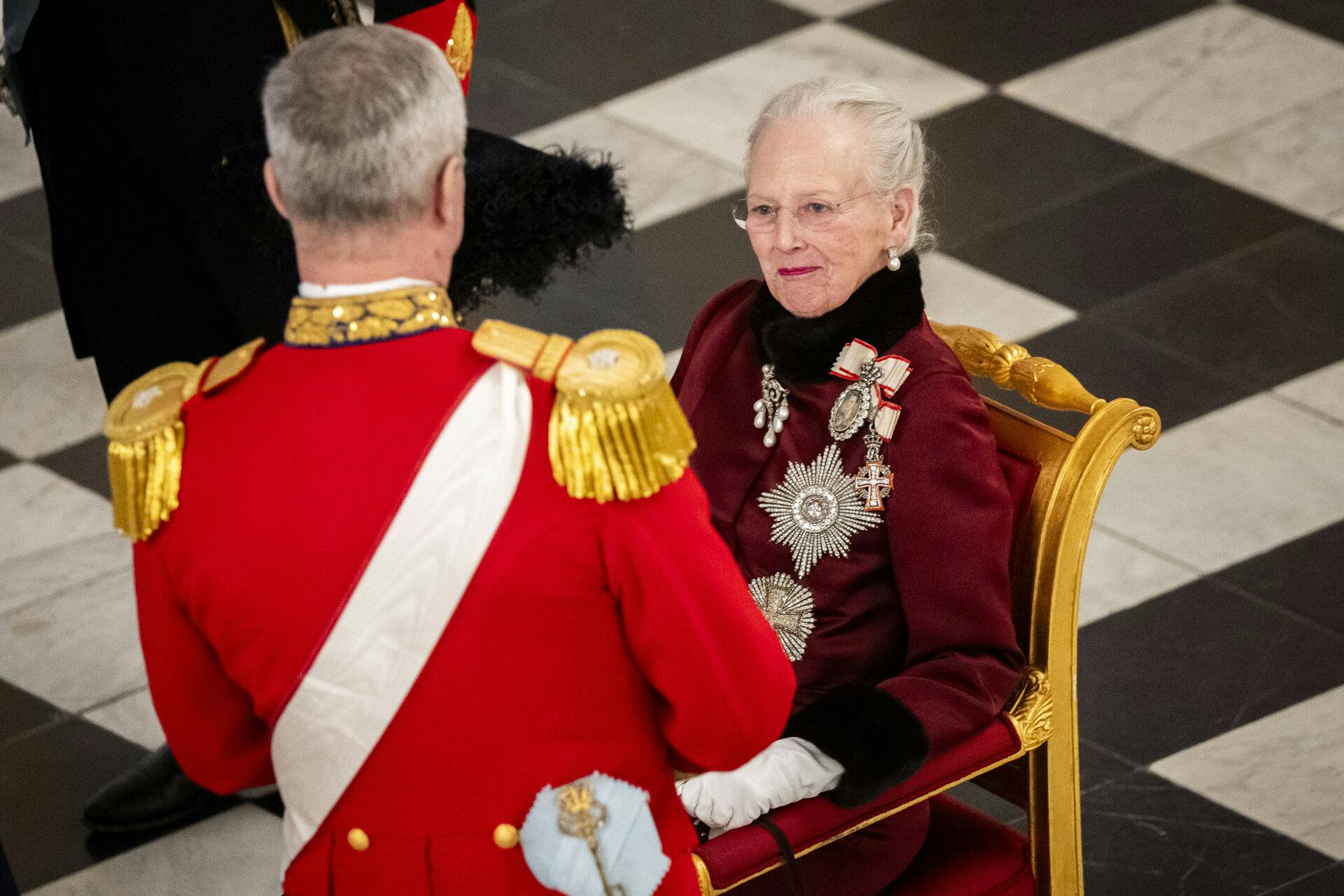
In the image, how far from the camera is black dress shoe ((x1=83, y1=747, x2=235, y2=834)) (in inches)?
113

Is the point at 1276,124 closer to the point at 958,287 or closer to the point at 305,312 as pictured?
the point at 958,287

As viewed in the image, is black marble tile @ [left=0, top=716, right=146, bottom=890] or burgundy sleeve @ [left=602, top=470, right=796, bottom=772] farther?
black marble tile @ [left=0, top=716, right=146, bottom=890]

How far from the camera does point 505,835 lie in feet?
5.08

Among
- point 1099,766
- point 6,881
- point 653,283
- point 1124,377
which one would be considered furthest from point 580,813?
point 653,283

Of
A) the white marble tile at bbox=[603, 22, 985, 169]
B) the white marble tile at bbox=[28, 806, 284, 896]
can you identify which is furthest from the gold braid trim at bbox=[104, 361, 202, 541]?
the white marble tile at bbox=[603, 22, 985, 169]

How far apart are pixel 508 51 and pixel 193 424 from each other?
12.6 ft

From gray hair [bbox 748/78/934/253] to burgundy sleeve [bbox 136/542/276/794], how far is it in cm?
96

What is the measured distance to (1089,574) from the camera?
3.28m

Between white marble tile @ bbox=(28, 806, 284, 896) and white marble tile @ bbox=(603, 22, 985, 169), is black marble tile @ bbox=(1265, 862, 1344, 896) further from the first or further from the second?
white marble tile @ bbox=(603, 22, 985, 169)

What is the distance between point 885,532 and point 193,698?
82 cm

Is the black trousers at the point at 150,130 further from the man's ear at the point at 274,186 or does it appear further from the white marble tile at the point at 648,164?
the white marble tile at the point at 648,164

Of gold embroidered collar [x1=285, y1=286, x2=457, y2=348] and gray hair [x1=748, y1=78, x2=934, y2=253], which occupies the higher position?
gold embroidered collar [x1=285, y1=286, x2=457, y2=348]

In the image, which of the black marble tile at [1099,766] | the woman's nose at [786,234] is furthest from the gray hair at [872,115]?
the black marble tile at [1099,766]

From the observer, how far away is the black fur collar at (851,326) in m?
2.14
